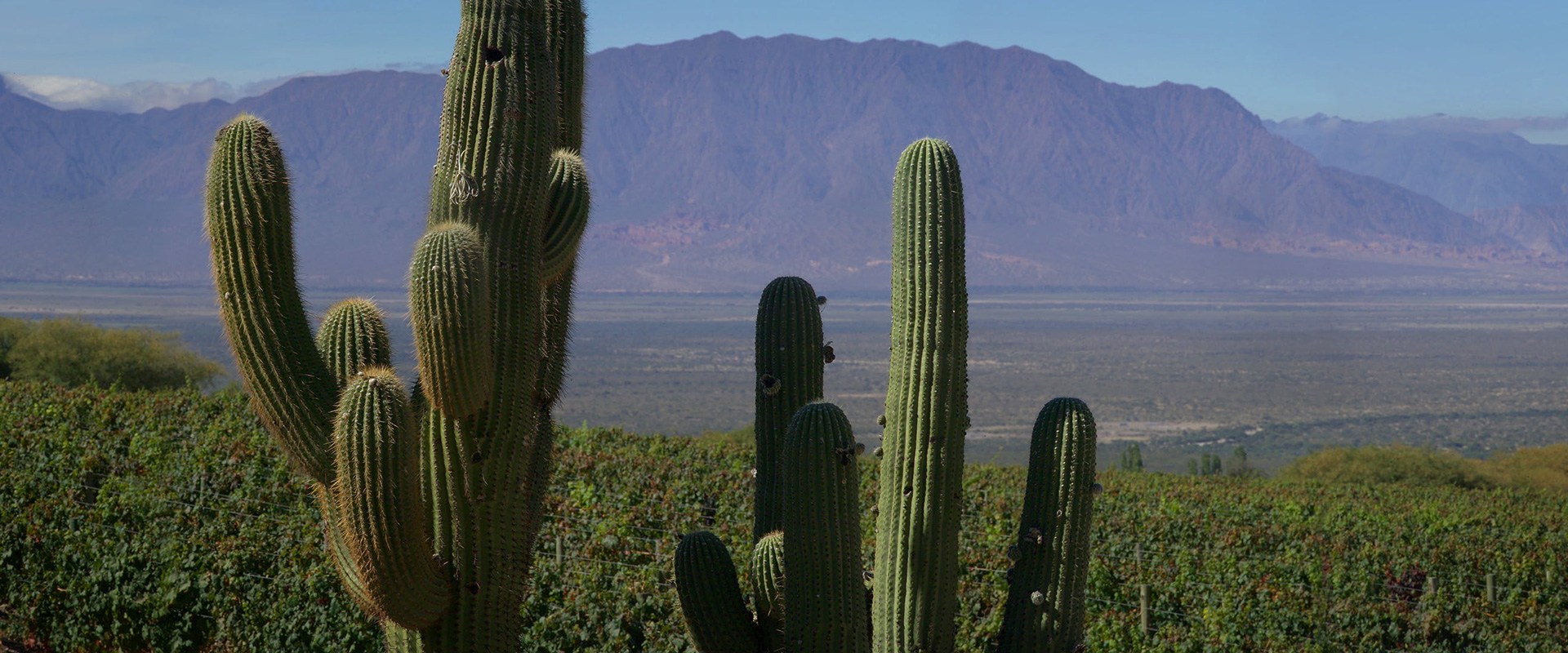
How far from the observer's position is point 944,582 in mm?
5496

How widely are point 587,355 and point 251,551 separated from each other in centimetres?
10506

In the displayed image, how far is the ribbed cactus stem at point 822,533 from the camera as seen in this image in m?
5.07

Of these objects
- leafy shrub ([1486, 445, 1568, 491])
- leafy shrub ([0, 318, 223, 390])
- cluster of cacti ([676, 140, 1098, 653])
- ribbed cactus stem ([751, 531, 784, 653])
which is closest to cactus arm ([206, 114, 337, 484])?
cluster of cacti ([676, 140, 1098, 653])

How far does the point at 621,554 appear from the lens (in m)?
12.3

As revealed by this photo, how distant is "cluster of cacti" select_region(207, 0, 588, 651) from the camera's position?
427 centimetres

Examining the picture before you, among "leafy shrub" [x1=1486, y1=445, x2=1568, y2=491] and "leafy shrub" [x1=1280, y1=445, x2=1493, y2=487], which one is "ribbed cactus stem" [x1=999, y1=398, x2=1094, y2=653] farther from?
"leafy shrub" [x1=1486, y1=445, x2=1568, y2=491]

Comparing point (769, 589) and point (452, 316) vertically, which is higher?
point (452, 316)

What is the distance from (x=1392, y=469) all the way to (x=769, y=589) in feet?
96.8

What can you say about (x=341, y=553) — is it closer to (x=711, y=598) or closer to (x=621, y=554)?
(x=711, y=598)

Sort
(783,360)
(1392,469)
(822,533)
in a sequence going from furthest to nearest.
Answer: (1392,469), (783,360), (822,533)

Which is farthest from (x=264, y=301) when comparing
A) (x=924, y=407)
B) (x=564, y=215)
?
(x=924, y=407)

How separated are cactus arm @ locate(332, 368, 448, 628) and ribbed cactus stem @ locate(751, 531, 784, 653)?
63.4 inches

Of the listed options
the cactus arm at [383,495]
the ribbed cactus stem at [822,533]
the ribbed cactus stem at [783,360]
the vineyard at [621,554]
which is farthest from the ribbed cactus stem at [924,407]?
the vineyard at [621,554]

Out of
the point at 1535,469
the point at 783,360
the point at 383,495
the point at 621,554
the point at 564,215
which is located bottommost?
the point at 1535,469
